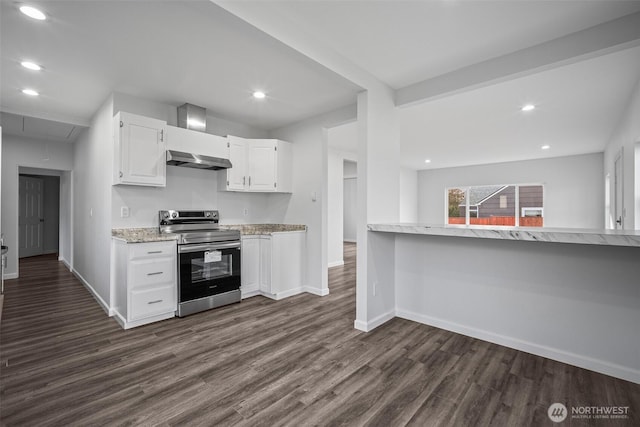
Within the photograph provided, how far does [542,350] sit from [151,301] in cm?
355

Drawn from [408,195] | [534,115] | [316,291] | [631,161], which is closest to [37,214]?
[316,291]

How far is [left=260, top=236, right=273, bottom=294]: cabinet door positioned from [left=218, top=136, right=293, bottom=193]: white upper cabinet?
0.77m

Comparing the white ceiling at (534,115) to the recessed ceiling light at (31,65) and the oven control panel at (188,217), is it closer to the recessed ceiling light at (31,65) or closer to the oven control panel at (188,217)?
the oven control panel at (188,217)

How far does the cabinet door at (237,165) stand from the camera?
3.99 metres

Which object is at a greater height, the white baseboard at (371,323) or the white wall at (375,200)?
the white wall at (375,200)

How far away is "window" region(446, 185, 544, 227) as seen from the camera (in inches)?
312

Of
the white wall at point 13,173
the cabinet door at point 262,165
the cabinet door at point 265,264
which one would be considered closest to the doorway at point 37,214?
the white wall at point 13,173

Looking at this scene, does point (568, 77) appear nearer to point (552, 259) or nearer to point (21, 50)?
point (552, 259)

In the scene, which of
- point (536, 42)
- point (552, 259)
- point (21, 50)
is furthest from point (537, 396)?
point (21, 50)

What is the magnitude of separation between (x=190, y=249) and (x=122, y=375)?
139cm

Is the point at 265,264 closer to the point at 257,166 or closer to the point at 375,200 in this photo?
the point at 257,166

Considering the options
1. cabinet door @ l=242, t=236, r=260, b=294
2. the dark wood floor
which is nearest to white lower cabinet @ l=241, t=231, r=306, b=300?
cabinet door @ l=242, t=236, r=260, b=294

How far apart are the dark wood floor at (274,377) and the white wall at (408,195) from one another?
6.62m

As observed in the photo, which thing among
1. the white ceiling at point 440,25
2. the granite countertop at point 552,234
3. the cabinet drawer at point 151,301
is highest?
the white ceiling at point 440,25
